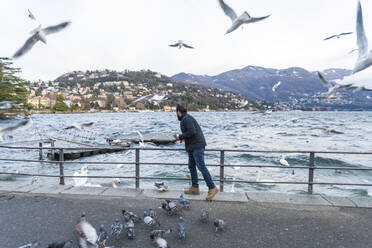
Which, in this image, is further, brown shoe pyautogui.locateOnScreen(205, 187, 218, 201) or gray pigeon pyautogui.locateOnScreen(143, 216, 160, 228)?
brown shoe pyautogui.locateOnScreen(205, 187, 218, 201)

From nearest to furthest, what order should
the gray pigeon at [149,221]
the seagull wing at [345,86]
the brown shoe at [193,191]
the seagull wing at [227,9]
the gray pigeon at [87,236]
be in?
the gray pigeon at [87,236], the gray pigeon at [149,221], the seagull wing at [345,86], the seagull wing at [227,9], the brown shoe at [193,191]

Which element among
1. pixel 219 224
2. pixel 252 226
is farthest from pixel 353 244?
pixel 219 224

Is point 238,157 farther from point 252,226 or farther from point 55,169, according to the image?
point 252,226

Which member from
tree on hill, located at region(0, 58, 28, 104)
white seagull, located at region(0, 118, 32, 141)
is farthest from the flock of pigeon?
tree on hill, located at region(0, 58, 28, 104)

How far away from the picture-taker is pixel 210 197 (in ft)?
16.0

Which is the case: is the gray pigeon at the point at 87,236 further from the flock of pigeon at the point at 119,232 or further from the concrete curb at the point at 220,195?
the concrete curb at the point at 220,195

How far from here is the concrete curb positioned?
4.72m

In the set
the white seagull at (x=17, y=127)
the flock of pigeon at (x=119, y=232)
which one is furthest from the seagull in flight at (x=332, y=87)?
the white seagull at (x=17, y=127)

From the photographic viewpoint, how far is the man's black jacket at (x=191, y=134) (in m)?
4.74

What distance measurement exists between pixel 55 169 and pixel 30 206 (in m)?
13.6

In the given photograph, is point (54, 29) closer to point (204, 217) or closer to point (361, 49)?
point (204, 217)

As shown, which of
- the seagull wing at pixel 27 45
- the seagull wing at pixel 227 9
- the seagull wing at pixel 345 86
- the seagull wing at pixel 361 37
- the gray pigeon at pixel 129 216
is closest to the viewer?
the seagull wing at pixel 361 37

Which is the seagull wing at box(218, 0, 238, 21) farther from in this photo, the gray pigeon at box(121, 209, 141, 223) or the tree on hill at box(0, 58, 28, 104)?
the tree on hill at box(0, 58, 28, 104)

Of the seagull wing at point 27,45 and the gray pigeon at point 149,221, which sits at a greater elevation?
the seagull wing at point 27,45
